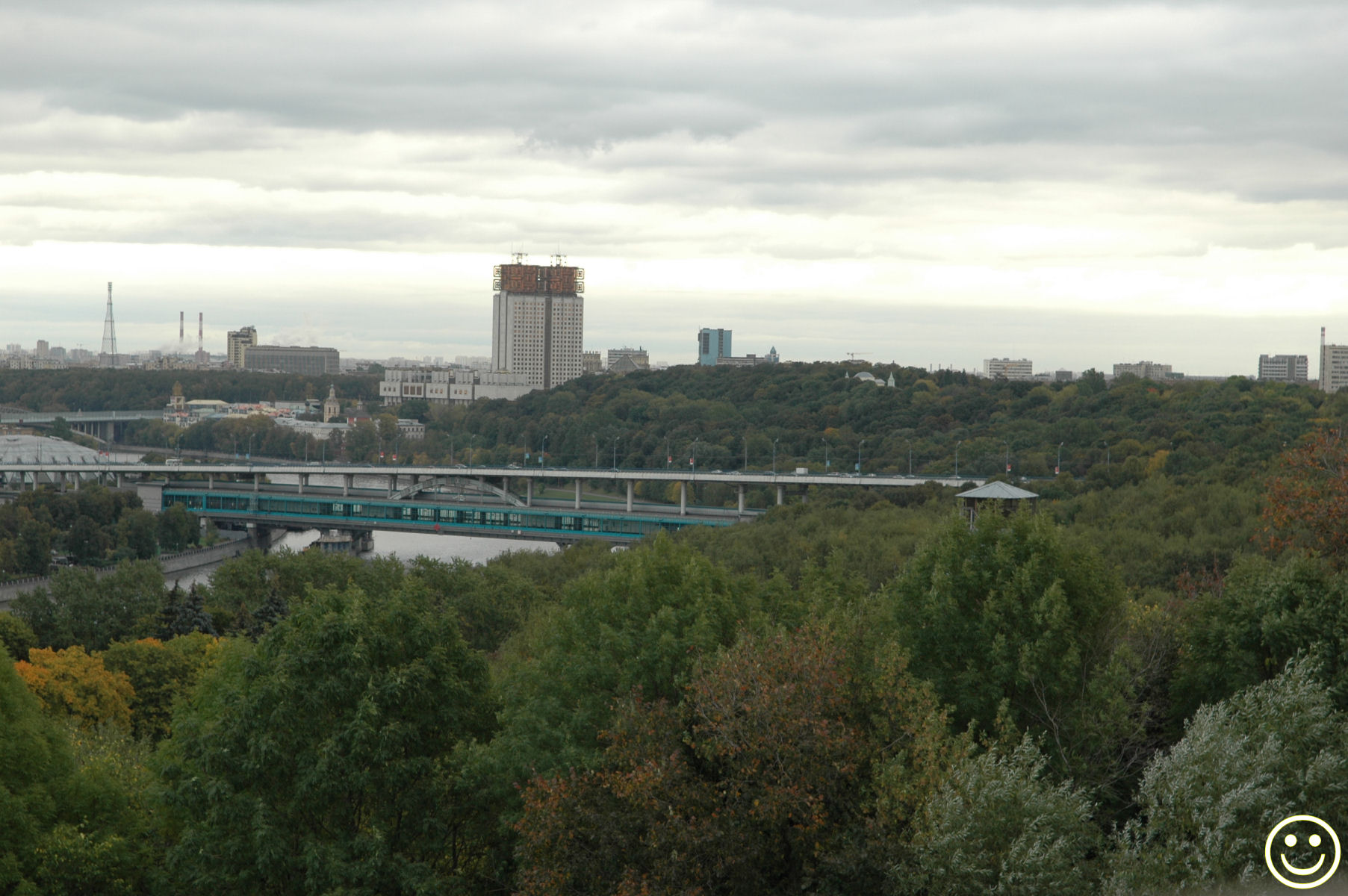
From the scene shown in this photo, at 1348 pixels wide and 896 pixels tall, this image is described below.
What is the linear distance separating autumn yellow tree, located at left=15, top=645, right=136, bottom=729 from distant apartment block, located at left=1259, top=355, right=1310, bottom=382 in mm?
151024

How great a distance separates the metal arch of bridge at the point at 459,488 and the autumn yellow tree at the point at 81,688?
5088cm

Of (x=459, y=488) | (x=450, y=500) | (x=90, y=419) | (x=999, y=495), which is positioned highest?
(x=999, y=495)

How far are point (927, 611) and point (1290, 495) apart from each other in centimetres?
610

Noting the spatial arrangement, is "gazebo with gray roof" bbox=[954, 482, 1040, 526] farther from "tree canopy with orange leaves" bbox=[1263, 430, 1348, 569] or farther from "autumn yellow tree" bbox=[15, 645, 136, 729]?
"autumn yellow tree" bbox=[15, 645, 136, 729]

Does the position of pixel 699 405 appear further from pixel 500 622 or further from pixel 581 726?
pixel 581 726

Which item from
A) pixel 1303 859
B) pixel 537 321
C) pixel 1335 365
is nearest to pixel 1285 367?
pixel 1335 365

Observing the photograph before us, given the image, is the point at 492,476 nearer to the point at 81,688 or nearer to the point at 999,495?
the point at 999,495

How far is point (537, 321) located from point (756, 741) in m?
186

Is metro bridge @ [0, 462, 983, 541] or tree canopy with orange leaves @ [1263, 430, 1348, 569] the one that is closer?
tree canopy with orange leaves @ [1263, 430, 1348, 569]

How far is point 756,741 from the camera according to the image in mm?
10773

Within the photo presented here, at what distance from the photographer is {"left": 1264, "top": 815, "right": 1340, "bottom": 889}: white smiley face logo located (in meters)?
8.08

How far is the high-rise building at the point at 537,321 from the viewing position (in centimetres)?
19400

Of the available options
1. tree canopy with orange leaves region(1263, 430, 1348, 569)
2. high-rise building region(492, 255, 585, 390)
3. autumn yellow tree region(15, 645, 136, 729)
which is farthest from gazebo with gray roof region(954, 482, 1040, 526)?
high-rise building region(492, 255, 585, 390)

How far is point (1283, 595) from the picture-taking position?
14320 mm
